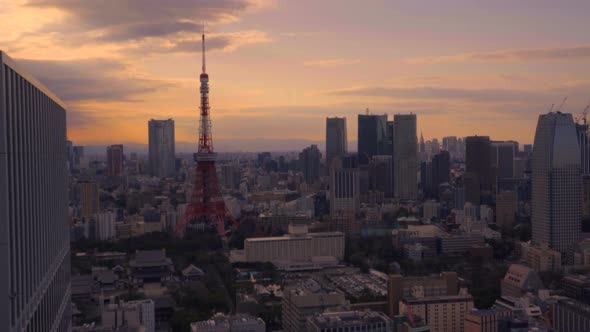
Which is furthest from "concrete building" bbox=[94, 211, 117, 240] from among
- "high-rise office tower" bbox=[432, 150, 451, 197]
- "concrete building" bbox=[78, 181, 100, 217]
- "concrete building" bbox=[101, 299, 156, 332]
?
"high-rise office tower" bbox=[432, 150, 451, 197]

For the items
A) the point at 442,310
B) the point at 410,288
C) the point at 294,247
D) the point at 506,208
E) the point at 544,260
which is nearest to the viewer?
the point at 442,310

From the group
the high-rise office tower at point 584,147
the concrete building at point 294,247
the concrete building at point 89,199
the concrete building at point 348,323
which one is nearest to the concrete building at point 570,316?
the concrete building at point 348,323

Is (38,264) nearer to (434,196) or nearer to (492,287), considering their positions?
(492,287)

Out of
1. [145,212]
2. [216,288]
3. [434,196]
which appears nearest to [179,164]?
[434,196]

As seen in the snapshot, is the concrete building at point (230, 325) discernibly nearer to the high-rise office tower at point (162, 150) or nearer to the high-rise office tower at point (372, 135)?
the high-rise office tower at point (372, 135)

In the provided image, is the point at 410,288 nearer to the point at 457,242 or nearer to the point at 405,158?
the point at 457,242

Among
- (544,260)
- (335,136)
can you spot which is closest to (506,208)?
(544,260)
